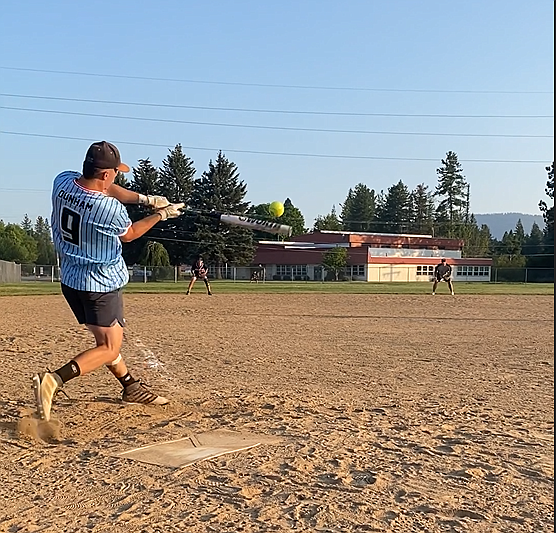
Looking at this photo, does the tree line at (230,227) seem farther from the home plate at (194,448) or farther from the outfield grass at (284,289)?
the home plate at (194,448)

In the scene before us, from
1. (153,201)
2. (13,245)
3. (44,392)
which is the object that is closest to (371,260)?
(13,245)

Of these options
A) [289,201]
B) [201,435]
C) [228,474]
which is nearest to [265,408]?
[201,435]

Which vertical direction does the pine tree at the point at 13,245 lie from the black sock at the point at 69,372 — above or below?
above

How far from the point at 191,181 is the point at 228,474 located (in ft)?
251

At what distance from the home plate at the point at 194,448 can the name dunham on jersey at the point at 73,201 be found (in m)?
1.67

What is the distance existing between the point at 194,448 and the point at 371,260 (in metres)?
70.7

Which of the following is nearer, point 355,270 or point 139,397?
point 139,397

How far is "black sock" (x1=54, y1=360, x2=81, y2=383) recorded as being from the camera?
15.1 ft

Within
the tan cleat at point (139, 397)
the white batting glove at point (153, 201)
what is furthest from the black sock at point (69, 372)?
the white batting glove at point (153, 201)

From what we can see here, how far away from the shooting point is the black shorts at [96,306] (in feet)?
15.6

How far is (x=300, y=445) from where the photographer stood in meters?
4.07

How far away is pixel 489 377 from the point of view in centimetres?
702

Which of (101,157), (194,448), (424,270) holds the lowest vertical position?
(194,448)

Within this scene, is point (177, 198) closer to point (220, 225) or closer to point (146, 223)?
point (220, 225)
